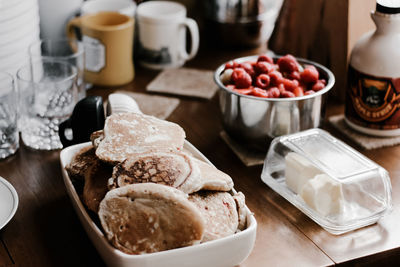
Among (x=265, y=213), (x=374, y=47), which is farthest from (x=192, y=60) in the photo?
(x=265, y=213)

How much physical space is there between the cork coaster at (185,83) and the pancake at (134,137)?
367 millimetres

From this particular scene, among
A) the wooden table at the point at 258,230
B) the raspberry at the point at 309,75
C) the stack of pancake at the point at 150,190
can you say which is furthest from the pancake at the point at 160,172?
the raspberry at the point at 309,75

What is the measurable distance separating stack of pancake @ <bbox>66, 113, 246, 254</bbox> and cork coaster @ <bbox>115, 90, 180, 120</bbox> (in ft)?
0.94

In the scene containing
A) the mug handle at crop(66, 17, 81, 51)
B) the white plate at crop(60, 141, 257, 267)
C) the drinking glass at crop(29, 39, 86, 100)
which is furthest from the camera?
the mug handle at crop(66, 17, 81, 51)

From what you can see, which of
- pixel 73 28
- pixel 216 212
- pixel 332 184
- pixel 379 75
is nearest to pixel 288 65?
pixel 379 75

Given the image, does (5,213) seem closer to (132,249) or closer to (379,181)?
(132,249)

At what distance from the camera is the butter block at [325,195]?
81 cm

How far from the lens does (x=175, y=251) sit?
2.12 feet

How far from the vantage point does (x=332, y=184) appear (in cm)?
81

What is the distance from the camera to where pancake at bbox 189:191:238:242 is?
2.24 feet

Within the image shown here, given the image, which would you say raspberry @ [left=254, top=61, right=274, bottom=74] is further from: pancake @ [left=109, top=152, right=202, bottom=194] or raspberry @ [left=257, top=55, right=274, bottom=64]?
pancake @ [left=109, top=152, right=202, bottom=194]

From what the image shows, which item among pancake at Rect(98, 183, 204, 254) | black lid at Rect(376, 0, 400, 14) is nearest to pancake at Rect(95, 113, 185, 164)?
pancake at Rect(98, 183, 204, 254)

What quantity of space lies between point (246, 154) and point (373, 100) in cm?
25

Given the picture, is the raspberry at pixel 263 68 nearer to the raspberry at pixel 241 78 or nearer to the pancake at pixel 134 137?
the raspberry at pixel 241 78
